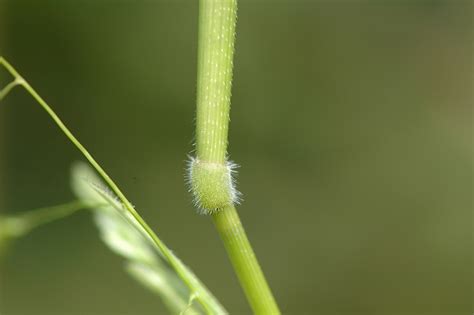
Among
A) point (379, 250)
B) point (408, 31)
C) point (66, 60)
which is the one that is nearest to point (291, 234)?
point (379, 250)

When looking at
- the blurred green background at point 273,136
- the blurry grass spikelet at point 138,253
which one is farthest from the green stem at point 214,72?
the blurred green background at point 273,136

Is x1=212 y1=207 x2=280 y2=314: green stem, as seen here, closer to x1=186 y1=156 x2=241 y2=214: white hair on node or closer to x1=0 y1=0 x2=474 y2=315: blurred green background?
x1=186 y1=156 x2=241 y2=214: white hair on node

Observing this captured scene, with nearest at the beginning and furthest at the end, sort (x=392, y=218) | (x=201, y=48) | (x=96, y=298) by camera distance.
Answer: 1. (x=201, y=48)
2. (x=96, y=298)
3. (x=392, y=218)

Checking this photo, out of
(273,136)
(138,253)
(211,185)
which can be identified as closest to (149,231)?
(211,185)

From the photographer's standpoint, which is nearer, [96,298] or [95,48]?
[96,298]

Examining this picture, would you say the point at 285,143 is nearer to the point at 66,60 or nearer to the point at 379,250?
the point at 379,250

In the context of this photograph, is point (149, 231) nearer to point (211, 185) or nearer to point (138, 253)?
point (211, 185)

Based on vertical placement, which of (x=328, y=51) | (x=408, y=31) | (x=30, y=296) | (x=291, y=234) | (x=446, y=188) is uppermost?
(x=408, y=31)

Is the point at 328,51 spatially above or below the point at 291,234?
above
